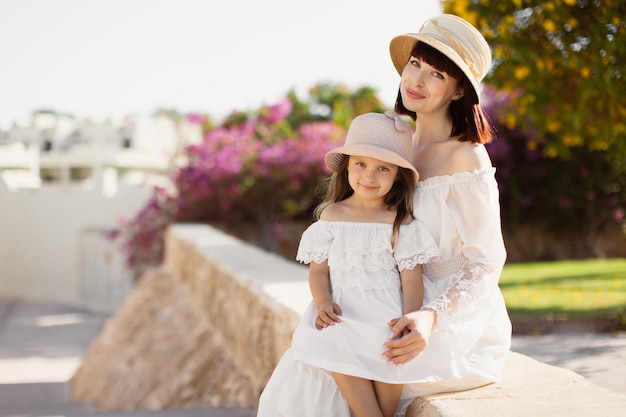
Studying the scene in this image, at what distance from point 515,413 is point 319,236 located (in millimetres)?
852

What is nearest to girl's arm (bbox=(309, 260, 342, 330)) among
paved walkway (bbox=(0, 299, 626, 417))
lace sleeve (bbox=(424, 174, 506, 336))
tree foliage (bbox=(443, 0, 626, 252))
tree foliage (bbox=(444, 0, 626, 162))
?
lace sleeve (bbox=(424, 174, 506, 336))

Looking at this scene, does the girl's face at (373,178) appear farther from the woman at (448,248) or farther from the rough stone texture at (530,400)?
the rough stone texture at (530,400)

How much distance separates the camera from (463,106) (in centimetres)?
290

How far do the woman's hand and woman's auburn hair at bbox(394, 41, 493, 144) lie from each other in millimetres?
685

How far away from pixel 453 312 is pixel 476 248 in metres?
0.24

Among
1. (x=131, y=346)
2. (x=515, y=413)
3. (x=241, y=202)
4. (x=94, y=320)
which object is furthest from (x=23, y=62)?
(x=515, y=413)

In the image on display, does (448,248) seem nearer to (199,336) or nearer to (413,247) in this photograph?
(413,247)

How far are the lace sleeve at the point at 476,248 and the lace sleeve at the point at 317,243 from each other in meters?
0.42

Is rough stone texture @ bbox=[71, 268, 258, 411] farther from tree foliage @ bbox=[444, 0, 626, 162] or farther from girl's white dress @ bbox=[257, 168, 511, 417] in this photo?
tree foliage @ bbox=[444, 0, 626, 162]

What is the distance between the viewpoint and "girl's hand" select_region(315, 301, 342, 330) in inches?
103

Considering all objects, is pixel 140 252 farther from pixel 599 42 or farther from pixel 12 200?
pixel 599 42

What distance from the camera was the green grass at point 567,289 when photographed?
671 cm

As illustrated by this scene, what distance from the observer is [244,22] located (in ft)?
63.1

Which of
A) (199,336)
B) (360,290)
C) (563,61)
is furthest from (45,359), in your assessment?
(360,290)
